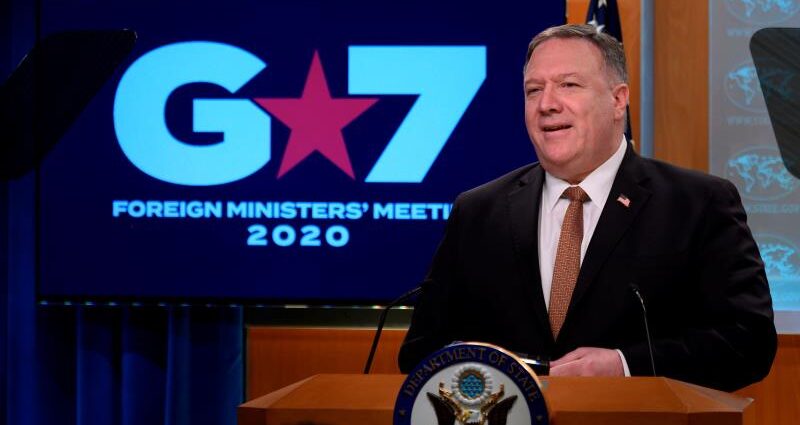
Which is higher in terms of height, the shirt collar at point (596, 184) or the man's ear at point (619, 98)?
the man's ear at point (619, 98)

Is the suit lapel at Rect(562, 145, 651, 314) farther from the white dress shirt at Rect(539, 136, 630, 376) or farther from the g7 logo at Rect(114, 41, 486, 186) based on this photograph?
the g7 logo at Rect(114, 41, 486, 186)

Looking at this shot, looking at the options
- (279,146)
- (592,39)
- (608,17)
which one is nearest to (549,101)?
(592,39)

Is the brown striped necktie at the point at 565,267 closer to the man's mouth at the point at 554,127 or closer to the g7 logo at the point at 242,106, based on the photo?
the man's mouth at the point at 554,127

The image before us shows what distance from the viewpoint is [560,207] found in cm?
211

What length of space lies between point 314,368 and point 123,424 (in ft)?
2.46

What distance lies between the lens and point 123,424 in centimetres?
385

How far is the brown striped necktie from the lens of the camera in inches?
76.9

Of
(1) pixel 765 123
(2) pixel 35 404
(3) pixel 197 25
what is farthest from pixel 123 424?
(1) pixel 765 123

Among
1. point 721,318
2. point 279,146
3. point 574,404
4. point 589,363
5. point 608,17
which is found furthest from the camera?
point 279,146

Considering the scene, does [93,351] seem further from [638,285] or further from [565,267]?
[638,285]

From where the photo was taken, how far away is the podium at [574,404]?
1.21 metres

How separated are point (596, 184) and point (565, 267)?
0.21 meters

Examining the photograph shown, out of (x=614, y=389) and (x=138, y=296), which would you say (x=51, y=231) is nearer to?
(x=138, y=296)

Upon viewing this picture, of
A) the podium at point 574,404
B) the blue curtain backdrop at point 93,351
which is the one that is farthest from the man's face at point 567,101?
the blue curtain backdrop at point 93,351
